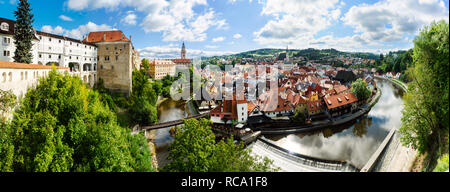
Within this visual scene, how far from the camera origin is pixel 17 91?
7.28 metres

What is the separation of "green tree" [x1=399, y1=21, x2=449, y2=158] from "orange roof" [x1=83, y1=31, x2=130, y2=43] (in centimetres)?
1867

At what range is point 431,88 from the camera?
448 centimetres

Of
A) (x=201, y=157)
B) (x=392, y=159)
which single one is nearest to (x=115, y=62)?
(x=201, y=157)

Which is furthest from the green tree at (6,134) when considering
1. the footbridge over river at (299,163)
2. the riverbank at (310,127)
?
the riverbank at (310,127)

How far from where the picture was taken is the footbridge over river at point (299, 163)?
927 centimetres

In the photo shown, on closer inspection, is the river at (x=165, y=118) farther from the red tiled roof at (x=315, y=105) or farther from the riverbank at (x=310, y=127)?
the red tiled roof at (x=315, y=105)

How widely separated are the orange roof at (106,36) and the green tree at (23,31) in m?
6.29

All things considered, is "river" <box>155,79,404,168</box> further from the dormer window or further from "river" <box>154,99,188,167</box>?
the dormer window

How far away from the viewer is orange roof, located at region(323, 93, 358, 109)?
15973 millimetres

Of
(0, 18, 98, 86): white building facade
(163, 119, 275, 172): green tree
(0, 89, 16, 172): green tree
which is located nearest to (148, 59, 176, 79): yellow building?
(0, 18, 98, 86): white building facade

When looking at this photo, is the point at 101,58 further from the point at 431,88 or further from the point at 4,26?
the point at 431,88

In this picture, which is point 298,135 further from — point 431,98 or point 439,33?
point 439,33
